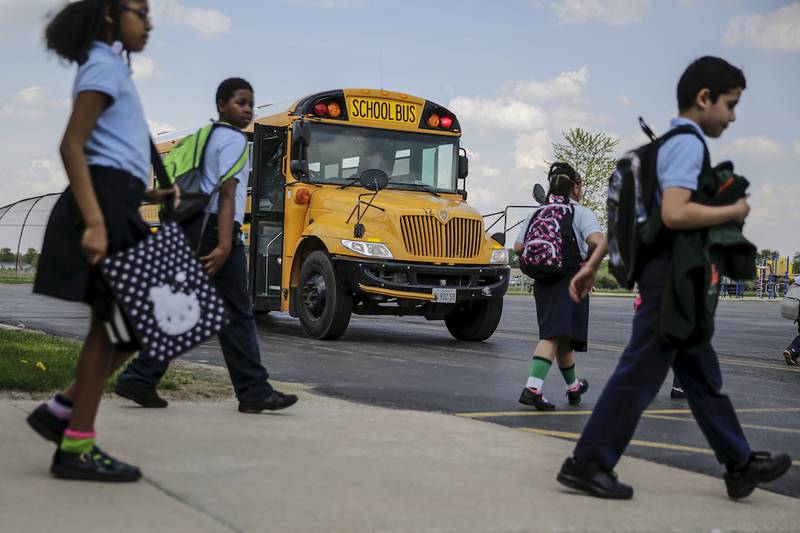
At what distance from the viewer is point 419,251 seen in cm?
1278

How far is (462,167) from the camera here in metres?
14.3

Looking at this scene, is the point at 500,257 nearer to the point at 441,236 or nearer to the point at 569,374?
the point at 441,236

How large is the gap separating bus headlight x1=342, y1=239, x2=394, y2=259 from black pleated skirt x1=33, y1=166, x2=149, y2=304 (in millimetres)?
8281

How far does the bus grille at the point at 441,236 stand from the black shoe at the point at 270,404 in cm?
652

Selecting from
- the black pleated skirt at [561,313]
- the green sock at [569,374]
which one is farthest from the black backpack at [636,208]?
the green sock at [569,374]

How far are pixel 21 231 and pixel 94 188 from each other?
35.4 m

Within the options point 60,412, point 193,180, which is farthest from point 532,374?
point 60,412

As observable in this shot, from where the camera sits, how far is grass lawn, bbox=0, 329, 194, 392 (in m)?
6.85

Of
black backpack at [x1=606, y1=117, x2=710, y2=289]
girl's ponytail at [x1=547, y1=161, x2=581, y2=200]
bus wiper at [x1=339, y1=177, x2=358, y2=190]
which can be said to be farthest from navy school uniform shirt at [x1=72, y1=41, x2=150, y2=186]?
bus wiper at [x1=339, y1=177, x2=358, y2=190]

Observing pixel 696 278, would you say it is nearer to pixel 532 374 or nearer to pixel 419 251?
pixel 532 374

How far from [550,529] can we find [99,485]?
5.34 ft

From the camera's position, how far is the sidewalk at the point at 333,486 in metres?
3.74

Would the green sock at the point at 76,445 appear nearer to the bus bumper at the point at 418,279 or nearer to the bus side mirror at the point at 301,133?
the bus bumper at the point at 418,279

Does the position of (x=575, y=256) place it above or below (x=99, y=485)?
above
